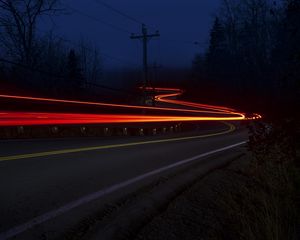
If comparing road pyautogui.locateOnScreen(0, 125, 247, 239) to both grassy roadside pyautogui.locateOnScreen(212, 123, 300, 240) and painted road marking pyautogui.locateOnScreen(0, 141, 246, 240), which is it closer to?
painted road marking pyautogui.locateOnScreen(0, 141, 246, 240)

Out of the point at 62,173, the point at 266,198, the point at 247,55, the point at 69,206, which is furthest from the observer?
the point at 247,55

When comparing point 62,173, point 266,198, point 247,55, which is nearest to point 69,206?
point 62,173

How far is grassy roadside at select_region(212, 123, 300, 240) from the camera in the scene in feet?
18.8

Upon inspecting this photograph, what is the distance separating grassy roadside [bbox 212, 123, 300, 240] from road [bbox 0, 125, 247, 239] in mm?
1864

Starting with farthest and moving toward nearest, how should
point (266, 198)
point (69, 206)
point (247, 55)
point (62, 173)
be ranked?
point (247, 55)
point (62, 173)
point (266, 198)
point (69, 206)

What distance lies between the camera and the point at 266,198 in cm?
738

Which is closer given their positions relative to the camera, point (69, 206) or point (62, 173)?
point (69, 206)

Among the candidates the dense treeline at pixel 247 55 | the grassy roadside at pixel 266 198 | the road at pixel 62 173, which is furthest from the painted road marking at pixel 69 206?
the dense treeline at pixel 247 55

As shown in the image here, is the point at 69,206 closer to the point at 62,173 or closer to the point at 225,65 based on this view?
the point at 62,173

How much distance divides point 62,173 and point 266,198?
379 cm

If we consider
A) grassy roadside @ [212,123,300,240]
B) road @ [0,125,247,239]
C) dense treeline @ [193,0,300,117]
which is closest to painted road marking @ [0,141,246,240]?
road @ [0,125,247,239]

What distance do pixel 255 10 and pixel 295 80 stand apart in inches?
2266

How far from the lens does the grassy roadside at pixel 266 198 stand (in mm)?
5719

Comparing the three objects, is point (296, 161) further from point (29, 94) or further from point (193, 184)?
point (29, 94)
